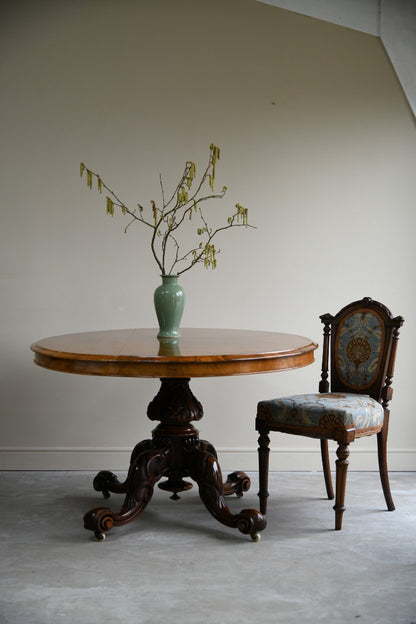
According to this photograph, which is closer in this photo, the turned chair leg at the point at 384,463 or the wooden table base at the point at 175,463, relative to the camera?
the wooden table base at the point at 175,463

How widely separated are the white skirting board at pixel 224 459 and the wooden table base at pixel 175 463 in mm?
660

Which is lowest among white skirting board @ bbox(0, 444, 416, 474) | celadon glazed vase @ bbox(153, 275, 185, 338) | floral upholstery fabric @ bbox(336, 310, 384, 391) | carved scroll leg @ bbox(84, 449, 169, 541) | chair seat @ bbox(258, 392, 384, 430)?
white skirting board @ bbox(0, 444, 416, 474)

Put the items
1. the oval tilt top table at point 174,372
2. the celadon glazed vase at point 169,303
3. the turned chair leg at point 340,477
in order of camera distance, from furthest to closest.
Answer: the celadon glazed vase at point 169,303, the turned chair leg at point 340,477, the oval tilt top table at point 174,372

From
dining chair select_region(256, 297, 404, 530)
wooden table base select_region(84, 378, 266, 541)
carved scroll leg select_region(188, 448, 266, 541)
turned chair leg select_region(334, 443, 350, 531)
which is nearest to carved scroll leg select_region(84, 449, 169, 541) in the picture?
wooden table base select_region(84, 378, 266, 541)

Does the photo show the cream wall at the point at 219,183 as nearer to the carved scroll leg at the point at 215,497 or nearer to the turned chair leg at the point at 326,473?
the turned chair leg at the point at 326,473

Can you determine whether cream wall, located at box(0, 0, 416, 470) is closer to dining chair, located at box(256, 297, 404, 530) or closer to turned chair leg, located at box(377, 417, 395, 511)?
dining chair, located at box(256, 297, 404, 530)

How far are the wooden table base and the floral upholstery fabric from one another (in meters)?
0.74

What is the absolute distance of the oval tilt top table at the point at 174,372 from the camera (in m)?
2.65

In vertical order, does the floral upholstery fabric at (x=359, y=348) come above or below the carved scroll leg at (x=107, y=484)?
above

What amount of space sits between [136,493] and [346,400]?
3.23 feet

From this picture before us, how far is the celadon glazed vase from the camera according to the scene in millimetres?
3174

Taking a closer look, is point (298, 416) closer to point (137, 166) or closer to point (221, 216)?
point (221, 216)

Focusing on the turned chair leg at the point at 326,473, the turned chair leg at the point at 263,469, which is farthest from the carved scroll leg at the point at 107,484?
the turned chair leg at the point at 326,473

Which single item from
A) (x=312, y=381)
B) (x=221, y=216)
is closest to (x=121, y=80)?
(x=221, y=216)
